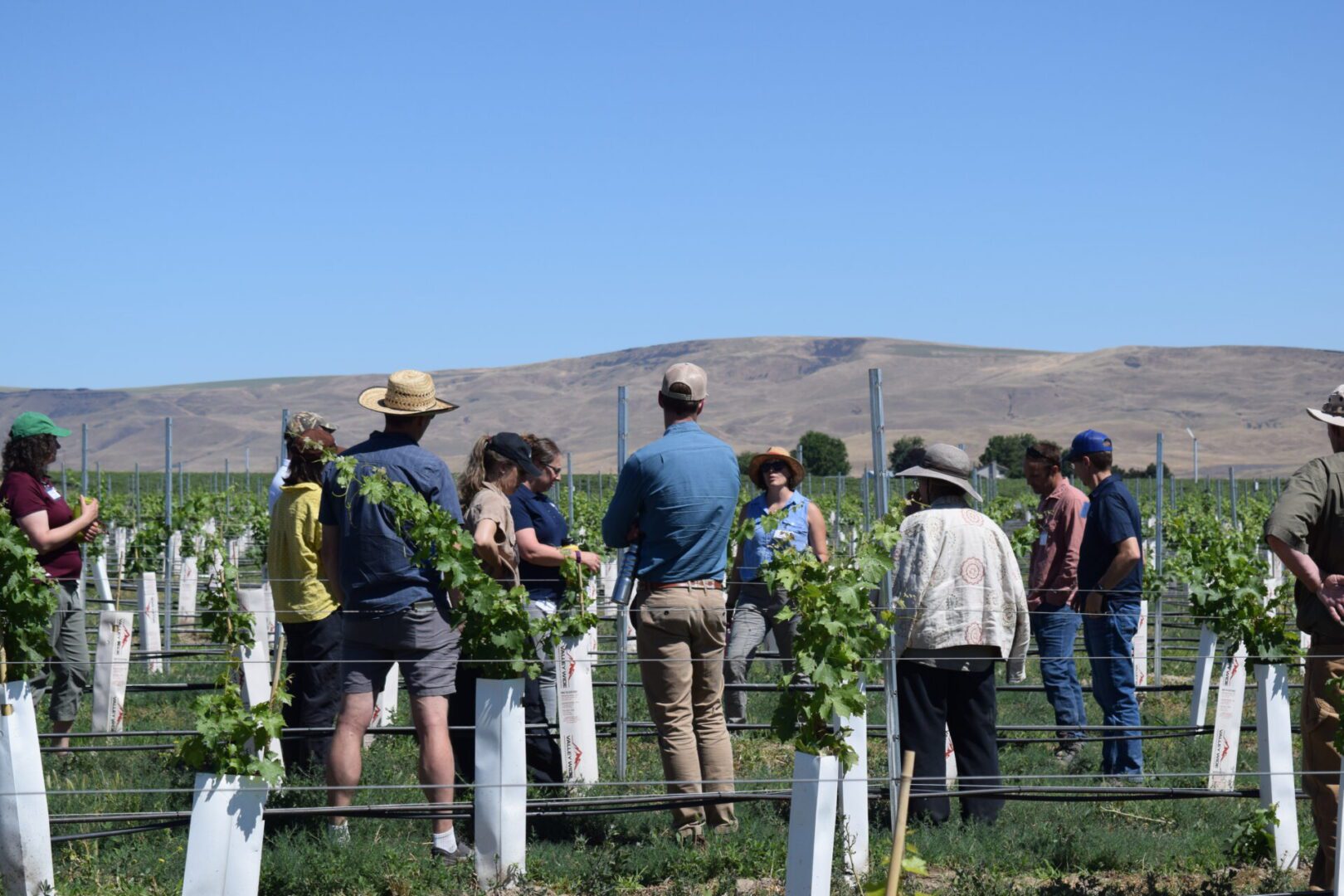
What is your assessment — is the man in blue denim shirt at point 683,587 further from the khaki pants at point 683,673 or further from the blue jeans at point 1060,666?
the blue jeans at point 1060,666

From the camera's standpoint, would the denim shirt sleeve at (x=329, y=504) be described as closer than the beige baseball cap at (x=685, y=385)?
Yes

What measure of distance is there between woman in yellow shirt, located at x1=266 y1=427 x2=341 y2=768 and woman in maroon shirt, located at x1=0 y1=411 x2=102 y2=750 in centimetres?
79

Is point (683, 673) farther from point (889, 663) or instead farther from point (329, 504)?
point (329, 504)

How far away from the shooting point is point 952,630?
506 centimetres

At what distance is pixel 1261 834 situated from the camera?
4602 mm

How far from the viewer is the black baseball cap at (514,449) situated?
18.5ft

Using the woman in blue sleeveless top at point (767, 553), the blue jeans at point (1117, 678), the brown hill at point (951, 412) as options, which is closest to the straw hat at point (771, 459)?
the woman in blue sleeveless top at point (767, 553)

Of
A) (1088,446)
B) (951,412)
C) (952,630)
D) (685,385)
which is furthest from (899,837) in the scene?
(951,412)

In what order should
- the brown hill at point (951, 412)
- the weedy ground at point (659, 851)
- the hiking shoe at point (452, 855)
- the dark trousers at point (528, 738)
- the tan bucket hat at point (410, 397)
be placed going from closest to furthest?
the weedy ground at point (659, 851) < the hiking shoe at point (452, 855) < the tan bucket hat at point (410, 397) < the dark trousers at point (528, 738) < the brown hill at point (951, 412)

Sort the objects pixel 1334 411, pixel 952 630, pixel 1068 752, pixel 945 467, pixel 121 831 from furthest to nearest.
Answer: pixel 1068 752, pixel 945 467, pixel 952 630, pixel 121 831, pixel 1334 411

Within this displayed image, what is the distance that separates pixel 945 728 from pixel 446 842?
6.27 feet

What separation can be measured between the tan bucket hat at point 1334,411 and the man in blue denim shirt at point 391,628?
9.41 ft

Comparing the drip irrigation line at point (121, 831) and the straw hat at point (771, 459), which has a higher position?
the straw hat at point (771, 459)

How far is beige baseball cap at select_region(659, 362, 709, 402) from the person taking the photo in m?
5.07
